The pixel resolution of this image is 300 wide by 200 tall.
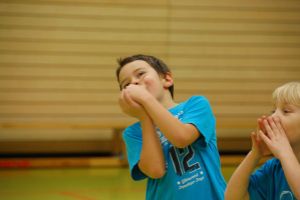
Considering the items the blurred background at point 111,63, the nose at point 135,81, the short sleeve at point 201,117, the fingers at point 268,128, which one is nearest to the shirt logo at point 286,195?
the fingers at point 268,128

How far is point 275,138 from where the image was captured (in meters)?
1.55

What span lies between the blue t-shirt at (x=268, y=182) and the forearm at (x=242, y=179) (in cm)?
6

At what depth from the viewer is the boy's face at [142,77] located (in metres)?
1.89

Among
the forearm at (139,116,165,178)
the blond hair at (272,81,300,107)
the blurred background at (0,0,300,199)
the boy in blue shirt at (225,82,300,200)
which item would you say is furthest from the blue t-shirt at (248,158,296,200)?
the blurred background at (0,0,300,199)

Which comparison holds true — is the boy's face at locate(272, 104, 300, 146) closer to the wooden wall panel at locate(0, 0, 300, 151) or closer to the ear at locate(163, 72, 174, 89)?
the ear at locate(163, 72, 174, 89)

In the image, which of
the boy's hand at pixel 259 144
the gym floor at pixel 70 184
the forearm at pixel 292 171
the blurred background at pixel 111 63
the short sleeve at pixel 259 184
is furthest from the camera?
the blurred background at pixel 111 63

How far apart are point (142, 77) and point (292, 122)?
0.65m

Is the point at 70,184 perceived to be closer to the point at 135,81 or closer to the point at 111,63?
the point at 111,63

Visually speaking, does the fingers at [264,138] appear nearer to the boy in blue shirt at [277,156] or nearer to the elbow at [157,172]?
the boy in blue shirt at [277,156]

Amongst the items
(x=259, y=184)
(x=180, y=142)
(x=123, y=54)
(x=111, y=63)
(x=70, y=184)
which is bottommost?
(x=70, y=184)

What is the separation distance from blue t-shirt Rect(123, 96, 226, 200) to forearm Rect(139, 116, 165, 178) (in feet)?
0.23

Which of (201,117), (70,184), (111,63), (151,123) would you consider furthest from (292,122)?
(111,63)

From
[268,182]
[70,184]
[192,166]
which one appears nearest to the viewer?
[268,182]

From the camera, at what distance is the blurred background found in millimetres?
7562
